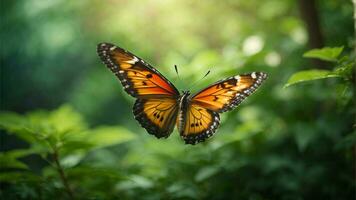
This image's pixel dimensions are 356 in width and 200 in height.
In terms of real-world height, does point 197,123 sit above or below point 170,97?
below

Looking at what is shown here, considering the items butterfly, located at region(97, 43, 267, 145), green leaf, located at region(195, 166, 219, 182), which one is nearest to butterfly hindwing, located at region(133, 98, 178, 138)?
butterfly, located at region(97, 43, 267, 145)

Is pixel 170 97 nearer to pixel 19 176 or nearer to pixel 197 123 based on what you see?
pixel 197 123

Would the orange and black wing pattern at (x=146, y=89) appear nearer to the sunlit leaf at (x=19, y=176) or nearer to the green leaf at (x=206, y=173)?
the green leaf at (x=206, y=173)

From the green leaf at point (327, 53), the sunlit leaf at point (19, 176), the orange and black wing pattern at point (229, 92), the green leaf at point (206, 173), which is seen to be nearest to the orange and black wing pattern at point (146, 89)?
the orange and black wing pattern at point (229, 92)

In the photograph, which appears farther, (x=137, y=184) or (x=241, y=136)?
(x=241, y=136)

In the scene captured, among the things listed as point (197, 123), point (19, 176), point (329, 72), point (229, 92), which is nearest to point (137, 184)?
point (197, 123)

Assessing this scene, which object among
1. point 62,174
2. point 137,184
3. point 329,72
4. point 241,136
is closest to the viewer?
point 329,72

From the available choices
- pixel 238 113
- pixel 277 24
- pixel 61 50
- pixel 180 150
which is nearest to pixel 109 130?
pixel 180 150
